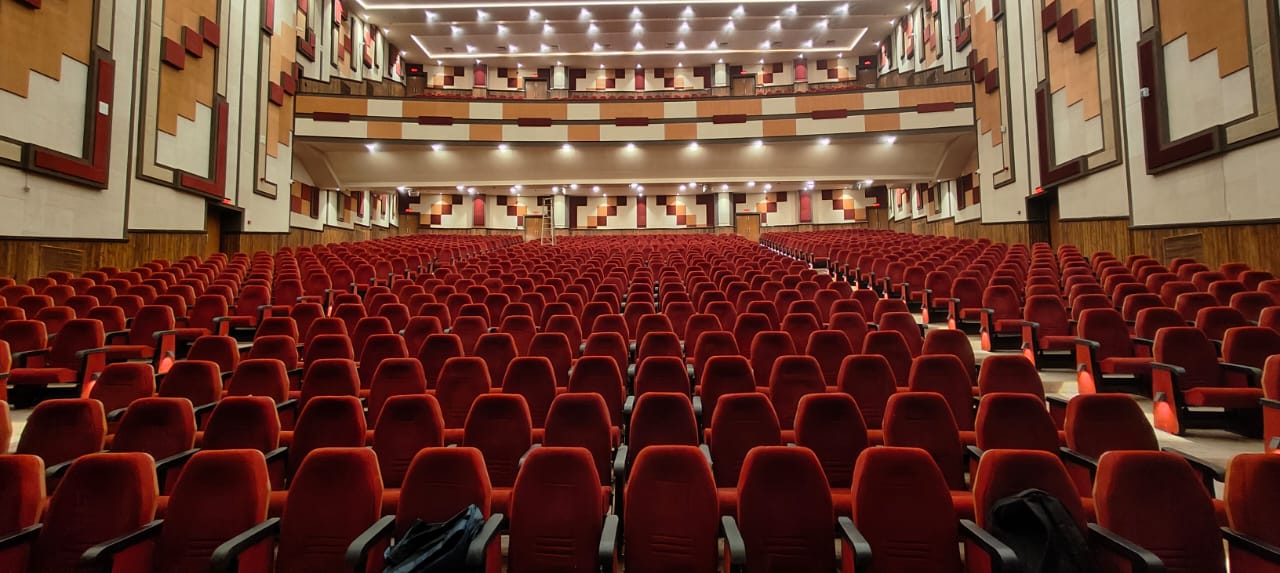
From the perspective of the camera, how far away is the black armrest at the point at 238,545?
150cm

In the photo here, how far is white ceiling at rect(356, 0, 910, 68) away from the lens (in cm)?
1588

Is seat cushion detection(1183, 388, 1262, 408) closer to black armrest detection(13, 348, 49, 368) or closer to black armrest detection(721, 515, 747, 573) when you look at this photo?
black armrest detection(721, 515, 747, 573)

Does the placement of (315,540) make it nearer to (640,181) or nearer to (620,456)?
(620,456)

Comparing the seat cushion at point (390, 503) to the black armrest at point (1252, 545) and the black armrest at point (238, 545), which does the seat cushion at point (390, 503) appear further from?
the black armrest at point (1252, 545)

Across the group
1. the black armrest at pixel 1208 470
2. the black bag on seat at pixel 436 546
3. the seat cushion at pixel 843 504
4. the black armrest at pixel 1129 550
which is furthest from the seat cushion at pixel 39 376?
the black armrest at pixel 1208 470

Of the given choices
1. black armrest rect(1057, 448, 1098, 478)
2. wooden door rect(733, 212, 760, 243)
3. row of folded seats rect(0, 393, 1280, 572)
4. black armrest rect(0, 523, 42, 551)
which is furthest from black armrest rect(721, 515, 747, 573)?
wooden door rect(733, 212, 760, 243)

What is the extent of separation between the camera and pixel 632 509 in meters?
1.82

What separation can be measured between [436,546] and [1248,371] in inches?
142

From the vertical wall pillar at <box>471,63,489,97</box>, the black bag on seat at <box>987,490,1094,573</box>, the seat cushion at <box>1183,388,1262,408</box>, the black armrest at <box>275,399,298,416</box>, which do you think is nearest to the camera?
the black bag on seat at <box>987,490,1094,573</box>

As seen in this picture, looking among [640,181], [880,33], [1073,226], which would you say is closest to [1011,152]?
[1073,226]

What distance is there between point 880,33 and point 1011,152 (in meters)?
9.44

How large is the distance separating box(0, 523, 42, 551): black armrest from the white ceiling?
16187mm

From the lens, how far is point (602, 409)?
2.35 metres

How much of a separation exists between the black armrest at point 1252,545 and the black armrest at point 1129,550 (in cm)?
26
